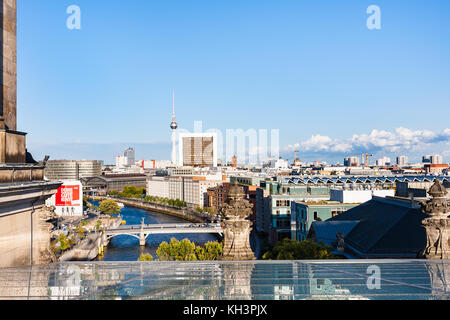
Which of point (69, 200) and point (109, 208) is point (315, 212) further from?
point (109, 208)

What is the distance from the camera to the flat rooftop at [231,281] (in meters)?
6.41

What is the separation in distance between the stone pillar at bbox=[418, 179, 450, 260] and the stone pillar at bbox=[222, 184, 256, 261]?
452 cm

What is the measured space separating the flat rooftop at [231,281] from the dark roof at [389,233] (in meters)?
15.7

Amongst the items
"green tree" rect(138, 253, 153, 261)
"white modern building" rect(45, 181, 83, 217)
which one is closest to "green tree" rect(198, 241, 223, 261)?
"green tree" rect(138, 253, 153, 261)

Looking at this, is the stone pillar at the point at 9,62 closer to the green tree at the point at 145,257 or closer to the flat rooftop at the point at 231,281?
the flat rooftop at the point at 231,281

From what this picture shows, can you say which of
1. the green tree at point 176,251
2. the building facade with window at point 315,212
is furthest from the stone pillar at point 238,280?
the green tree at point 176,251

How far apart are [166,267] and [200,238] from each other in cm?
7505

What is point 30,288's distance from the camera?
6.80m

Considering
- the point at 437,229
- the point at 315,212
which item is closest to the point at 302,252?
the point at 437,229

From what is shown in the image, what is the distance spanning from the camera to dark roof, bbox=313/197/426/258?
24.8m

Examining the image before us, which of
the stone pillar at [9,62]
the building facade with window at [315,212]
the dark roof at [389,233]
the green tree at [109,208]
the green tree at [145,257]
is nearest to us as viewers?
the stone pillar at [9,62]

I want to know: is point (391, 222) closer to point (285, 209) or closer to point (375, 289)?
point (375, 289)

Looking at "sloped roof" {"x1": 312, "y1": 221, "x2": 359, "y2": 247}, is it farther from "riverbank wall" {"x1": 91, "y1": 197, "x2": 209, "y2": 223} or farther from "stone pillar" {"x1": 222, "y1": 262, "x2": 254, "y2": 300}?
"riverbank wall" {"x1": 91, "y1": 197, "x2": 209, "y2": 223}
